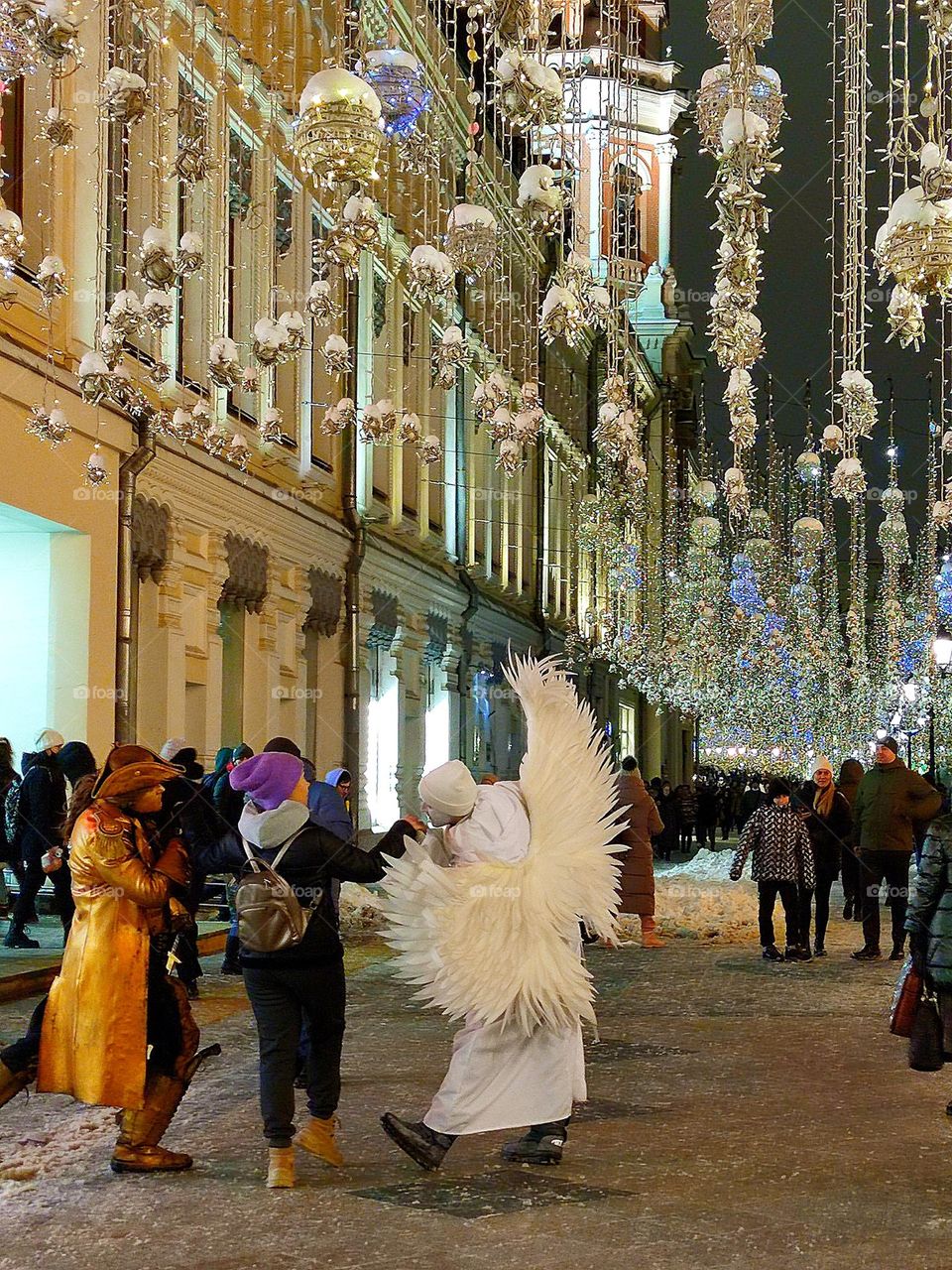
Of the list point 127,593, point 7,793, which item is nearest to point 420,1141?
point 7,793

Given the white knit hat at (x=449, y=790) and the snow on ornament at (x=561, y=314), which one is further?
the snow on ornament at (x=561, y=314)

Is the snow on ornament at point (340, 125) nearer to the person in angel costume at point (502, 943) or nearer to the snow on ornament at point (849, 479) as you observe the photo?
the person in angel costume at point (502, 943)

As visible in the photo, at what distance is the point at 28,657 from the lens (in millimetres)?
18188

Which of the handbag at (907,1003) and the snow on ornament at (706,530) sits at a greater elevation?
the snow on ornament at (706,530)

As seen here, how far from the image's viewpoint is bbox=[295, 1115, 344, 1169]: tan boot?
7.51 metres

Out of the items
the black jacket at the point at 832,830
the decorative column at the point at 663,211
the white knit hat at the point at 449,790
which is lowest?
the black jacket at the point at 832,830

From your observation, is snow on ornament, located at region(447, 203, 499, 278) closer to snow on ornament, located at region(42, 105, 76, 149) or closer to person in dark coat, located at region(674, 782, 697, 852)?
snow on ornament, located at region(42, 105, 76, 149)

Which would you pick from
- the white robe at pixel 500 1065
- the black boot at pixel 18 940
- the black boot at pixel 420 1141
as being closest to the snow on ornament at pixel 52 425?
the black boot at pixel 18 940

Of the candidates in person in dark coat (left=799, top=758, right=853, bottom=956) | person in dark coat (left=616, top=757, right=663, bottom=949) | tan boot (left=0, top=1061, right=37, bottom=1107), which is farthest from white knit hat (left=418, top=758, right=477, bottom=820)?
person in dark coat (left=799, top=758, right=853, bottom=956)

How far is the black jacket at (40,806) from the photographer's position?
15445 millimetres

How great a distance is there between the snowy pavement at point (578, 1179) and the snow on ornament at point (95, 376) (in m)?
3.95

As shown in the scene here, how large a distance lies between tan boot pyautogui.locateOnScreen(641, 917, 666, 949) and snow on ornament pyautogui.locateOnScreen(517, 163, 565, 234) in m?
11.5

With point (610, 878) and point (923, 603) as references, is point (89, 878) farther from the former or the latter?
point (923, 603)

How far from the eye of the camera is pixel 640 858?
17859 millimetres
